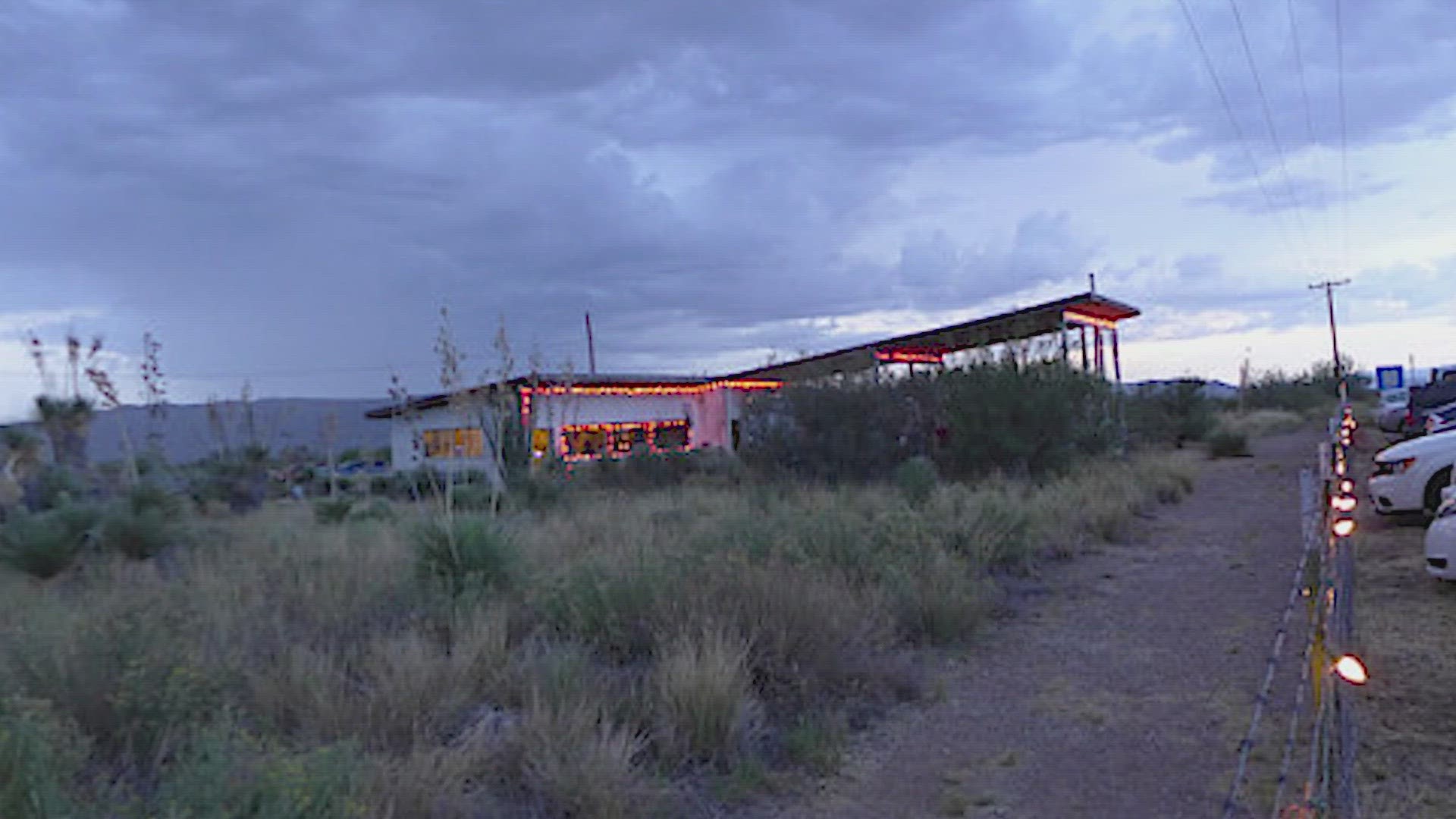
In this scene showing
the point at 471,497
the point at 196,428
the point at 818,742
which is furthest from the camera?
the point at 196,428

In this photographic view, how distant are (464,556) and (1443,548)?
323 inches

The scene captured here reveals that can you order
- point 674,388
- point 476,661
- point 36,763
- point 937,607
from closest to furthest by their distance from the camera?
point 36,763, point 476,661, point 937,607, point 674,388

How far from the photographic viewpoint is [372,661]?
21.2 feet

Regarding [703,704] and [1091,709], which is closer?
[703,704]

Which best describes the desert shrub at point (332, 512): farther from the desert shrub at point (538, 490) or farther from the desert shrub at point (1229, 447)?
the desert shrub at point (1229, 447)

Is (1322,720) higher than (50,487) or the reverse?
the reverse

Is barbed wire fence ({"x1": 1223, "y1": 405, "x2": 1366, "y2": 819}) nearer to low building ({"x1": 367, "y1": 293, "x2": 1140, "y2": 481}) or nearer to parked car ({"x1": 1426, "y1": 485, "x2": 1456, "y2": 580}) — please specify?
parked car ({"x1": 1426, "y1": 485, "x2": 1456, "y2": 580})

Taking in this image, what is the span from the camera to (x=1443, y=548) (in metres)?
9.49

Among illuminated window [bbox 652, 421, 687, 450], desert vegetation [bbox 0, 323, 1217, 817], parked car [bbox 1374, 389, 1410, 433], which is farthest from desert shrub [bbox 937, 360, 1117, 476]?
parked car [bbox 1374, 389, 1410, 433]

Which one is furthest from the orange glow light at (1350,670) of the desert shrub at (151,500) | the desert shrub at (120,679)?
the desert shrub at (151,500)

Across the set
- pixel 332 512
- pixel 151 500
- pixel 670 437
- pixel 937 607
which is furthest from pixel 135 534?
pixel 670 437

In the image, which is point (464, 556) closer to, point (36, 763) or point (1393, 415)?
point (36, 763)

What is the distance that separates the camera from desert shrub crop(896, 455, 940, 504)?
54.1 feet

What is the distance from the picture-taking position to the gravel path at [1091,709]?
5.65m
